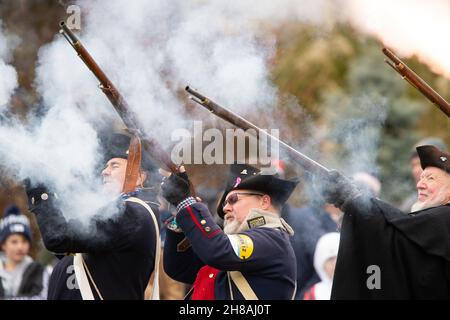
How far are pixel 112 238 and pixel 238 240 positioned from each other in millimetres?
851

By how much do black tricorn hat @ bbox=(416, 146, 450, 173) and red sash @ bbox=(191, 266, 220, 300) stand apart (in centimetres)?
164

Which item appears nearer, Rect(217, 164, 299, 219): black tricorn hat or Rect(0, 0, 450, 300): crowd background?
Rect(217, 164, 299, 219): black tricorn hat

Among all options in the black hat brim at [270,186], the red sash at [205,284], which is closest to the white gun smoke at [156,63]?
the black hat brim at [270,186]

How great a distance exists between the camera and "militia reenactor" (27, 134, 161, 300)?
6.23m

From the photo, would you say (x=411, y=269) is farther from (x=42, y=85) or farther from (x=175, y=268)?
(x=42, y=85)

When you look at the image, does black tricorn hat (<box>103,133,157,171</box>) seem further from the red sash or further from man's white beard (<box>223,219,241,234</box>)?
the red sash

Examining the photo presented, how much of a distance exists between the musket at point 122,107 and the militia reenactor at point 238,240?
0.48 feet

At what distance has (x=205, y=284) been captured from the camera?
670 centimetres

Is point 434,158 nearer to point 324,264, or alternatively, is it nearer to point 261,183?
point 261,183

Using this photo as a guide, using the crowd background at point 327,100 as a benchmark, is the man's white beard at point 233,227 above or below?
below

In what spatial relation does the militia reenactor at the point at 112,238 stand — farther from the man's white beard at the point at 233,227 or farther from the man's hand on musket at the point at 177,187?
the man's white beard at the point at 233,227

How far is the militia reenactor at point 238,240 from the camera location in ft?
20.3

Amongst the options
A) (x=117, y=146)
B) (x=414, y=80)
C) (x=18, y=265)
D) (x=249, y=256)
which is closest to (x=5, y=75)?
(x=117, y=146)

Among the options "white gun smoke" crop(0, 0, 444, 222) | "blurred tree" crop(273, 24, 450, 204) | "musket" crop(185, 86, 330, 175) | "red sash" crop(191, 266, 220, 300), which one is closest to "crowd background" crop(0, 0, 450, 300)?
"blurred tree" crop(273, 24, 450, 204)
